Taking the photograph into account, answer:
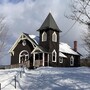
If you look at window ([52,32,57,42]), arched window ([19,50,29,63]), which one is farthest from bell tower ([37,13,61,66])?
arched window ([19,50,29,63])

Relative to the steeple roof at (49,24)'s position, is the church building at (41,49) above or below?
below

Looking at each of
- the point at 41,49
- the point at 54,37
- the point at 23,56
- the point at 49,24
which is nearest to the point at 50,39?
the point at 54,37

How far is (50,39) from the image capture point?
175 feet

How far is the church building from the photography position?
53.0 meters

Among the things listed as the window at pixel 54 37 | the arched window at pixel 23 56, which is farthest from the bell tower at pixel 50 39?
the arched window at pixel 23 56

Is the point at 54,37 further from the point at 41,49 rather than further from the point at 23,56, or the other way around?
the point at 23,56

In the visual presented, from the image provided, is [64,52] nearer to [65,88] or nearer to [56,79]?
[56,79]

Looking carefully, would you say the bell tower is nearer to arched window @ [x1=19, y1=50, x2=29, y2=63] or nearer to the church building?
the church building

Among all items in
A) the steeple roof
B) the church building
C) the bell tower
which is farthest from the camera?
the steeple roof

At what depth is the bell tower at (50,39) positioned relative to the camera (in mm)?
53375

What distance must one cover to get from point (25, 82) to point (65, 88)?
17.0 feet

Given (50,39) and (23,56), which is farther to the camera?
(23,56)

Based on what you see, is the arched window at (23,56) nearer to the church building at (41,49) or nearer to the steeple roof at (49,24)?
the church building at (41,49)

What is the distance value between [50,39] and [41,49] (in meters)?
2.60
